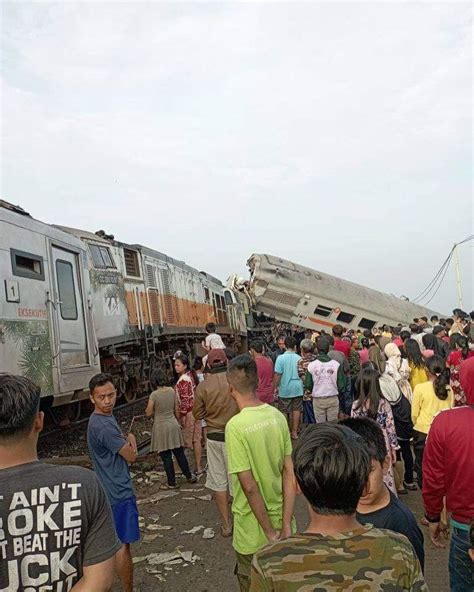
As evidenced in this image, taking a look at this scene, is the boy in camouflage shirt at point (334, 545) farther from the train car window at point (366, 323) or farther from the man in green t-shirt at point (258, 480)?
the train car window at point (366, 323)

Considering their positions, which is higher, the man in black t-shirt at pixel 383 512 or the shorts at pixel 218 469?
the man in black t-shirt at pixel 383 512

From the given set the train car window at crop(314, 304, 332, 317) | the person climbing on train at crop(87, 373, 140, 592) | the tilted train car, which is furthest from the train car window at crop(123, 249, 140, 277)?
the train car window at crop(314, 304, 332, 317)

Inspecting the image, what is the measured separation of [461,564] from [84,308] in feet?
21.8

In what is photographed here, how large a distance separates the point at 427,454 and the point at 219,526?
3.02m

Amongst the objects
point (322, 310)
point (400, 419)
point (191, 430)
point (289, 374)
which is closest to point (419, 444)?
point (400, 419)

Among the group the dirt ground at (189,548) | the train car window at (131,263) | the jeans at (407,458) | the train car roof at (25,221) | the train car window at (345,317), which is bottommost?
the dirt ground at (189,548)

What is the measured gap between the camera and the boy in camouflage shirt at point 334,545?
5.53 ft

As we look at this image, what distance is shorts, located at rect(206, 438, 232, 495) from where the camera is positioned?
541 centimetres

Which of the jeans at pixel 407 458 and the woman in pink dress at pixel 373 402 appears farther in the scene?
the jeans at pixel 407 458

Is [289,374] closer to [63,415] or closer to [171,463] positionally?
[171,463]

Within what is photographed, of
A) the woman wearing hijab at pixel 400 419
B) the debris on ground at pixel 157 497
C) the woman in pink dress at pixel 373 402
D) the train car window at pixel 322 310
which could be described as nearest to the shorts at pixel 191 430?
the debris on ground at pixel 157 497

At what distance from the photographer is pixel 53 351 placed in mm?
7426

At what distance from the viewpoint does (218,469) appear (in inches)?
214

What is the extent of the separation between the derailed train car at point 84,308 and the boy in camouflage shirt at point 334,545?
5.13 meters
